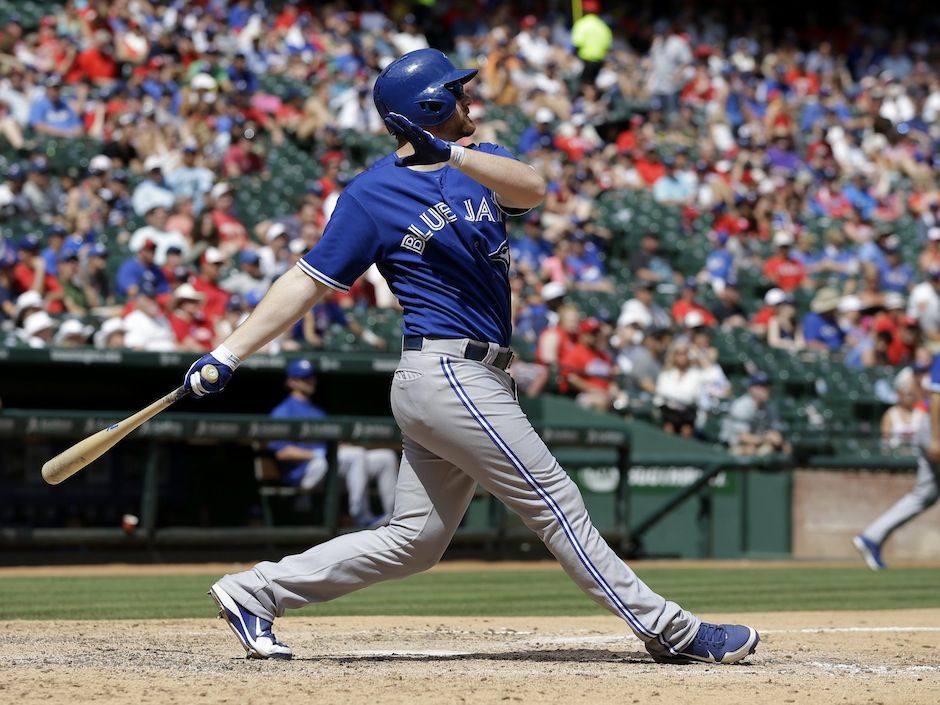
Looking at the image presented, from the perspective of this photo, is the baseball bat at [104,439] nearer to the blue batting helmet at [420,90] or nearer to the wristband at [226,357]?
the wristband at [226,357]

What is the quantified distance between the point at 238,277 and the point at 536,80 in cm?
826

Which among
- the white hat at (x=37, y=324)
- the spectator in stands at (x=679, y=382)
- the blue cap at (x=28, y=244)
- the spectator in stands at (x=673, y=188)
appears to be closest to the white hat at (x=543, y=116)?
the spectator in stands at (x=673, y=188)

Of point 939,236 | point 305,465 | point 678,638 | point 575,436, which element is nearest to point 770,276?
point 939,236

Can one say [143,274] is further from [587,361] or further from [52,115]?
[587,361]

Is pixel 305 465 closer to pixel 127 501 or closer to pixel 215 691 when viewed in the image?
pixel 127 501

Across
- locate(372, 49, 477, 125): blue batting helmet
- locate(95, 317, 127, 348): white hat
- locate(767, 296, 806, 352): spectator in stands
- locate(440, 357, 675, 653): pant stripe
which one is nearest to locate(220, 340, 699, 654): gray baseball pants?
locate(440, 357, 675, 653): pant stripe

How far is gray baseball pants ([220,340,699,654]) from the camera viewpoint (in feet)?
14.6

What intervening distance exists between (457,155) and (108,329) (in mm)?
7038

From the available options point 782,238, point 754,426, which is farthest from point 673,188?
point 754,426

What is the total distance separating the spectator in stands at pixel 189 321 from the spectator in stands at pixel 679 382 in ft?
13.4

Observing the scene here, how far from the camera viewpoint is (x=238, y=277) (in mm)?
12273

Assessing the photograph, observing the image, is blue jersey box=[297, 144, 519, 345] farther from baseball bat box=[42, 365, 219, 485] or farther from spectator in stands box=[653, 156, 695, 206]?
spectator in stands box=[653, 156, 695, 206]

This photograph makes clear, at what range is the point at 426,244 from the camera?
4508mm

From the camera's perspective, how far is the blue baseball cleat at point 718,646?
4621mm
